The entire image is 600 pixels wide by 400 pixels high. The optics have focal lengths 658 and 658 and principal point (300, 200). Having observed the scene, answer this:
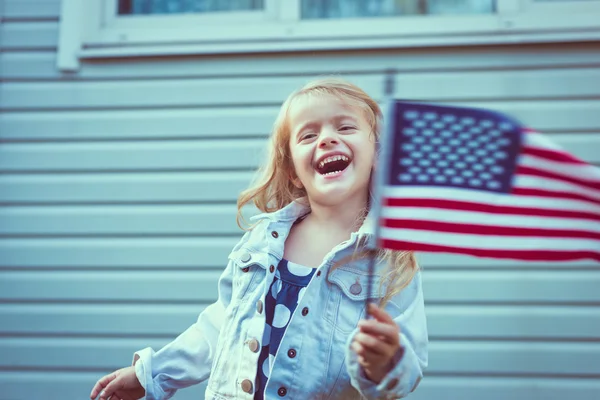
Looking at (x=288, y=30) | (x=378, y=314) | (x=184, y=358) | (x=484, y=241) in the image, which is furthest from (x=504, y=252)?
(x=288, y=30)

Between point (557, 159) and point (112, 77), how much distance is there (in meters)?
2.76

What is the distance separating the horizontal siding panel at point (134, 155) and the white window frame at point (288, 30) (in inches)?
19.2

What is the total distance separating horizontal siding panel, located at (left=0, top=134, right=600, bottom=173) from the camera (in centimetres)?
361

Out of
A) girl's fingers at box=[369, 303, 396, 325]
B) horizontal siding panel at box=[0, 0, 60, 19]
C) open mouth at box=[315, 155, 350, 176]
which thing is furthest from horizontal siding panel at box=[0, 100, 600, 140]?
girl's fingers at box=[369, 303, 396, 325]

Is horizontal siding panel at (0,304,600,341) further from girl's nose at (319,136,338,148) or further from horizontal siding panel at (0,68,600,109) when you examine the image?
girl's nose at (319,136,338,148)

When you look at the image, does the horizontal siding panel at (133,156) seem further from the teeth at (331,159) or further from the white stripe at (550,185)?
the white stripe at (550,185)

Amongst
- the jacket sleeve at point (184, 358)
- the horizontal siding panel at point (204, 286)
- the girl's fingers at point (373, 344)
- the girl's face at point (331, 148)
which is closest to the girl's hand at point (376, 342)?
the girl's fingers at point (373, 344)

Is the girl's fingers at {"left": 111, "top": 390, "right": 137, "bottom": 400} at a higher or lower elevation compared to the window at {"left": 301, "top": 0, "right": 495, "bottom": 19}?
lower

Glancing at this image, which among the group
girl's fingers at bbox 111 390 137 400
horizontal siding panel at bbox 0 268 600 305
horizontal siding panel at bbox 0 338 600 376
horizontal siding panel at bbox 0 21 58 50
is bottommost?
horizontal siding panel at bbox 0 338 600 376

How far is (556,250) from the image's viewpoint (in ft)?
5.32

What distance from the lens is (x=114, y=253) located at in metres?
3.61

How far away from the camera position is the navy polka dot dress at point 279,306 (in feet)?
6.02

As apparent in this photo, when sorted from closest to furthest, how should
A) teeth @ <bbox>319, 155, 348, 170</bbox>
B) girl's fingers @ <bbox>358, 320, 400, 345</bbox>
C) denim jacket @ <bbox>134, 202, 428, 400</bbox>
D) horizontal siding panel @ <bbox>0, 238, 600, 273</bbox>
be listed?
girl's fingers @ <bbox>358, 320, 400, 345</bbox> → denim jacket @ <bbox>134, 202, 428, 400</bbox> → teeth @ <bbox>319, 155, 348, 170</bbox> → horizontal siding panel @ <bbox>0, 238, 600, 273</bbox>

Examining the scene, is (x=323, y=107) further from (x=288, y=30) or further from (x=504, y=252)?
(x=288, y=30)
